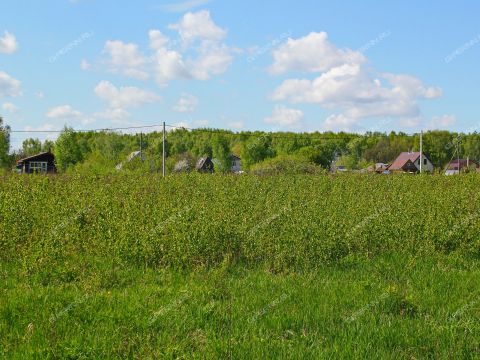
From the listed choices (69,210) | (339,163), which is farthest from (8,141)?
(69,210)

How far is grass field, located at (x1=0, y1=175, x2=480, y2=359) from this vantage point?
5.39 meters

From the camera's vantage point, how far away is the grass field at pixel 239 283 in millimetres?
5387

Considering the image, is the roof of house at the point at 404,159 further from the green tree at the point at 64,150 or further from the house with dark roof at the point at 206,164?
the green tree at the point at 64,150

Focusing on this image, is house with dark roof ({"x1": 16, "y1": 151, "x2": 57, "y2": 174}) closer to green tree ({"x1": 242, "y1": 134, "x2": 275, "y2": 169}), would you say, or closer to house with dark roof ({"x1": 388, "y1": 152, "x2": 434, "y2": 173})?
green tree ({"x1": 242, "y1": 134, "x2": 275, "y2": 169})

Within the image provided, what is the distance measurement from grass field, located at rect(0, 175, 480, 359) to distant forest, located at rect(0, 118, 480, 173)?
3908cm

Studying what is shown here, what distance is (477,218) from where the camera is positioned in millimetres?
11148

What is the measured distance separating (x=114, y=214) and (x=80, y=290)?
4117 mm

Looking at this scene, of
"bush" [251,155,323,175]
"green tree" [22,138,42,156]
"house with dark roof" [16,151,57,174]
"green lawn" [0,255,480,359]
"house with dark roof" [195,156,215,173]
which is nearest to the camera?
"green lawn" [0,255,480,359]

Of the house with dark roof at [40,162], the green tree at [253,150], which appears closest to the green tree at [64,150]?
the house with dark roof at [40,162]

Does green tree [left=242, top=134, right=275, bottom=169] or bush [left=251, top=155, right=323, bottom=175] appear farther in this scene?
green tree [left=242, top=134, right=275, bottom=169]

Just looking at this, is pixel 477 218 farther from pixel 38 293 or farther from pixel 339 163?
pixel 339 163

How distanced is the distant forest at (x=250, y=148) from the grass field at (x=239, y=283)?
3908cm

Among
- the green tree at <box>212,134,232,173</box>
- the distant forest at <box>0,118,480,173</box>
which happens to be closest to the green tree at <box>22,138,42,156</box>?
the distant forest at <box>0,118,480,173</box>

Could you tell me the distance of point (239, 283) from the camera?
299 inches
